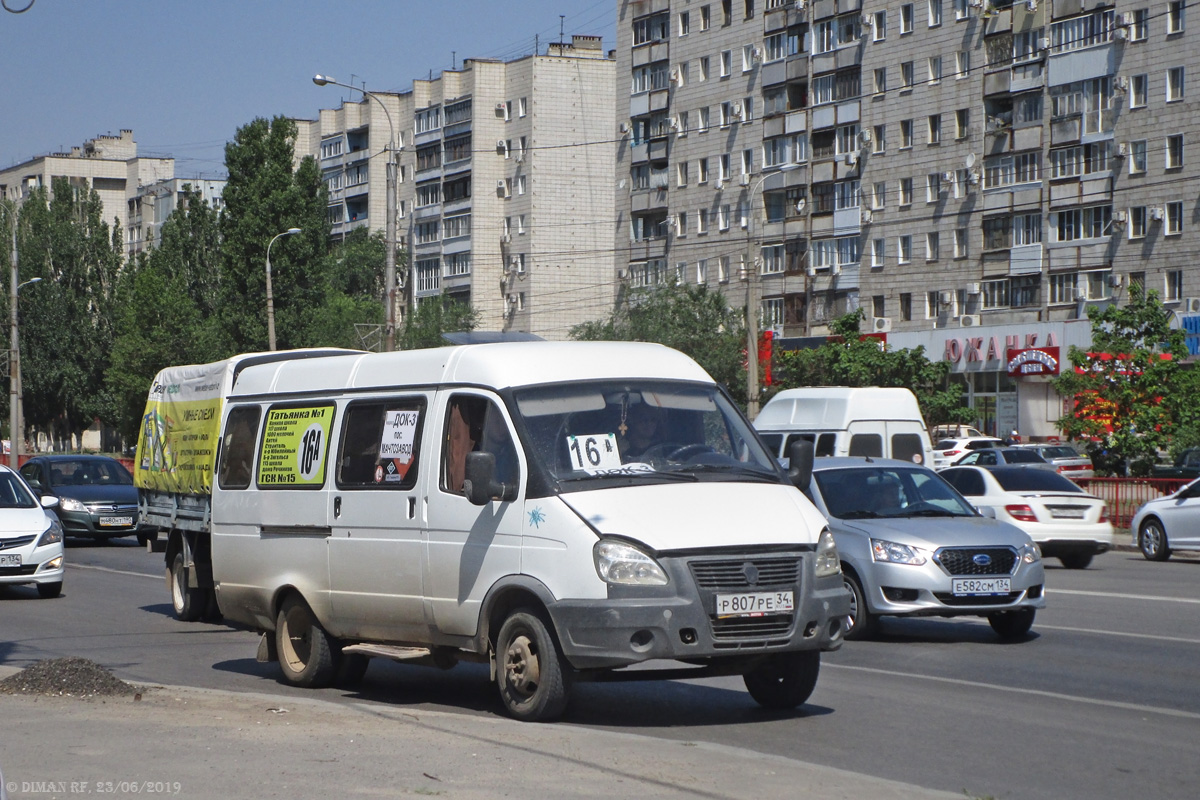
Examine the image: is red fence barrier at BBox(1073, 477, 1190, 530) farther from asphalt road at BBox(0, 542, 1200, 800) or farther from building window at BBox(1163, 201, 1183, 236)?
building window at BBox(1163, 201, 1183, 236)

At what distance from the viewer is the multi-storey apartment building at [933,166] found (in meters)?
54.1

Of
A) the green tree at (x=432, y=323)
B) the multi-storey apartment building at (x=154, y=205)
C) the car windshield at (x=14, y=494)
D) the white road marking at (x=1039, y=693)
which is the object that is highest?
the multi-storey apartment building at (x=154, y=205)

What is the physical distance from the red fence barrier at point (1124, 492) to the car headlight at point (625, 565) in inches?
917

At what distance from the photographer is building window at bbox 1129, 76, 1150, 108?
53.9m

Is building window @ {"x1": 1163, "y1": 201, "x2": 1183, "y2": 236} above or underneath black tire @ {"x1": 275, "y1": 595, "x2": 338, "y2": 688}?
above

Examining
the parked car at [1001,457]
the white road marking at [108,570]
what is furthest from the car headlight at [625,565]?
the parked car at [1001,457]

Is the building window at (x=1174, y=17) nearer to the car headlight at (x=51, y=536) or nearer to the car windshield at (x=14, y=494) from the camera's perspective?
the car windshield at (x=14, y=494)

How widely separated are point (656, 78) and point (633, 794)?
238 ft

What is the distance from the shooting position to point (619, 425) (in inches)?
352

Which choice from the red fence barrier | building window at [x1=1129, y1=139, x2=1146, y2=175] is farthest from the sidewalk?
building window at [x1=1129, y1=139, x2=1146, y2=175]

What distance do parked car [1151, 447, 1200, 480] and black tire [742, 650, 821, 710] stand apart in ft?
99.6

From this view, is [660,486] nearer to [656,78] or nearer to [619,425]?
[619,425]

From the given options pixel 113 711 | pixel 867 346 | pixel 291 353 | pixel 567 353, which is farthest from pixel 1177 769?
pixel 867 346

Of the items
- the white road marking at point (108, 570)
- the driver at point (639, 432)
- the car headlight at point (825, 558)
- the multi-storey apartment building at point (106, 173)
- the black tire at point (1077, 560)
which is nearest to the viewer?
the car headlight at point (825, 558)
